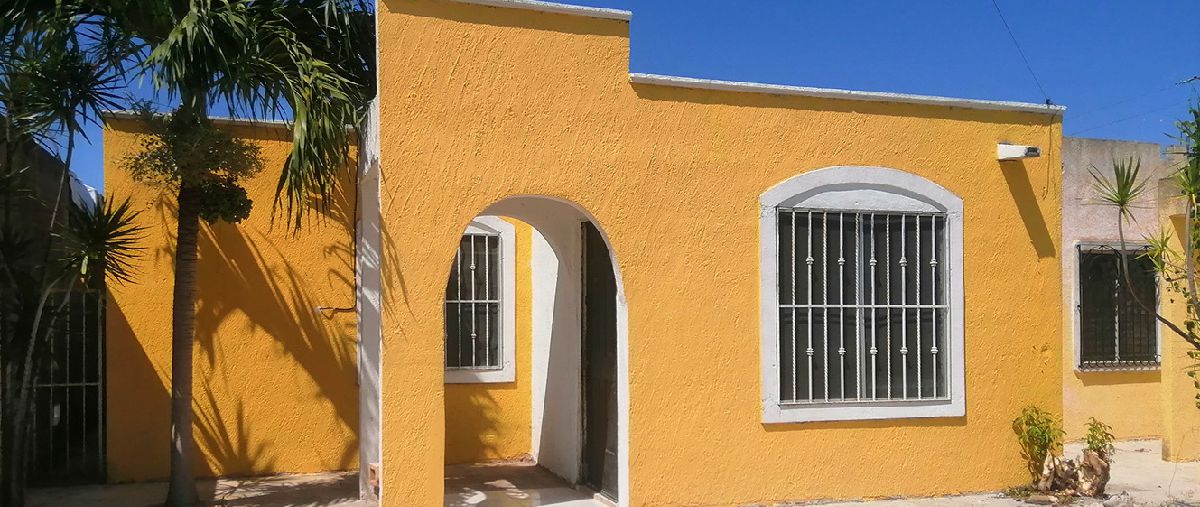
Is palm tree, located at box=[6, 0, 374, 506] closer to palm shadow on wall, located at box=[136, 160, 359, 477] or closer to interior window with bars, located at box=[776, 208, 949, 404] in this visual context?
palm shadow on wall, located at box=[136, 160, 359, 477]

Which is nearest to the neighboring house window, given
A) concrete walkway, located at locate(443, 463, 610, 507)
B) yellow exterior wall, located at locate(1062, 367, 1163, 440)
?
yellow exterior wall, located at locate(1062, 367, 1163, 440)

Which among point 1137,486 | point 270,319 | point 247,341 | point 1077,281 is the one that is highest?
point 1077,281

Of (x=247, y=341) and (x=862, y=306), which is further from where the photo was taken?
(x=247, y=341)

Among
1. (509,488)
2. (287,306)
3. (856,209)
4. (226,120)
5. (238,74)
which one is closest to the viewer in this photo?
(238,74)

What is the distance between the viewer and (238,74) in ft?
24.7

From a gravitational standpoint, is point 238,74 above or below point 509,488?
above

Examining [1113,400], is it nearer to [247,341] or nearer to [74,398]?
[247,341]

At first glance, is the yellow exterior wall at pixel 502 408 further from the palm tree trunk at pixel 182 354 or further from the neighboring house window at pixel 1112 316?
the neighboring house window at pixel 1112 316

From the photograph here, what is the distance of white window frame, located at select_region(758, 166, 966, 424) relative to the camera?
27.5ft

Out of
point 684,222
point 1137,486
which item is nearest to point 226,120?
point 684,222

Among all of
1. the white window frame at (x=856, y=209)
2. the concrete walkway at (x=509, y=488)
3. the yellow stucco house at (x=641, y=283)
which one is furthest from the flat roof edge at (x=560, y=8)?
the concrete walkway at (x=509, y=488)

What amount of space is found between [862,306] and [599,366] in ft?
7.21

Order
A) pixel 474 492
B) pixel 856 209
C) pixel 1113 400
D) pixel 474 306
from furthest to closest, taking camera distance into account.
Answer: pixel 1113 400, pixel 474 306, pixel 474 492, pixel 856 209

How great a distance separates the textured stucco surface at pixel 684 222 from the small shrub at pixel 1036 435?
0.30ft
